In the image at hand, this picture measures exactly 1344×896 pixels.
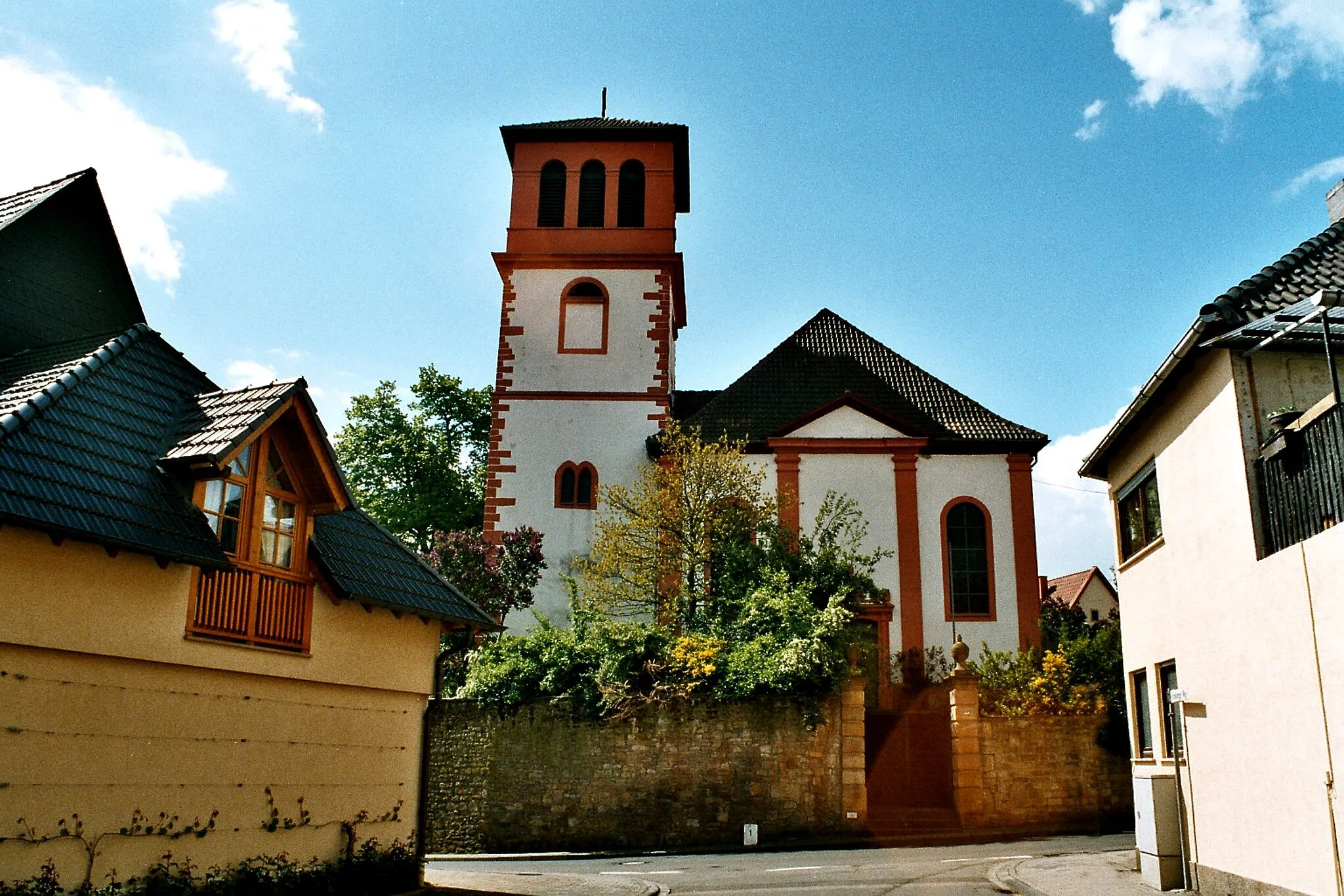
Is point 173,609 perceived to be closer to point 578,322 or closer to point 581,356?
point 581,356

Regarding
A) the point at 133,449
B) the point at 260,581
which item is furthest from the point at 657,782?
the point at 133,449

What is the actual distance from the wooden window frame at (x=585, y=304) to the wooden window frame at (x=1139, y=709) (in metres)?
17.2

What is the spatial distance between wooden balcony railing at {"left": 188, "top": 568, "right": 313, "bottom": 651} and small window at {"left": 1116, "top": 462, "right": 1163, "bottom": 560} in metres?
10.0

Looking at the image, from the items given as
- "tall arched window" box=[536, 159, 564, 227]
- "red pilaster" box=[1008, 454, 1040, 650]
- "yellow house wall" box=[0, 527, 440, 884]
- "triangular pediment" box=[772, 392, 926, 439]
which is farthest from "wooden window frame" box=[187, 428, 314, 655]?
"tall arched window" box=[536, 159, 564, 227]

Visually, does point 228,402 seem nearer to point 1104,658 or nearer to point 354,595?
point 354,595

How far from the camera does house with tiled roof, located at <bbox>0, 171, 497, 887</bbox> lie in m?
9.49

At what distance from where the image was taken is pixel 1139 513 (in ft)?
49.9

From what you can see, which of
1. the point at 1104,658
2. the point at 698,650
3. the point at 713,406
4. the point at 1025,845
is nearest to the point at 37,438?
the point at 698,650

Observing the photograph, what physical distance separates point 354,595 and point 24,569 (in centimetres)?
373

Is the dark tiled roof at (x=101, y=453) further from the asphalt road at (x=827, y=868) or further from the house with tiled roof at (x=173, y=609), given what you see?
the asphalt road at (x=827, y=868)

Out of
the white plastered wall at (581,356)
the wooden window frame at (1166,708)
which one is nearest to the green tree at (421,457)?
the white plastered wall at (581,356)

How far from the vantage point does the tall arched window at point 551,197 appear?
31016 millimetres

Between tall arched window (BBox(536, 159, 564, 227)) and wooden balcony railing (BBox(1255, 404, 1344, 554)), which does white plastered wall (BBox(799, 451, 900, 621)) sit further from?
wooden balcony railing (BBox(1255, 404, 1344, 554))

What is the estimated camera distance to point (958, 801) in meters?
19.7
